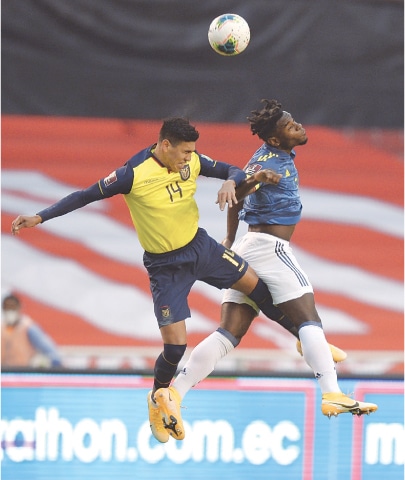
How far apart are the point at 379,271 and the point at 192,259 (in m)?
5.65

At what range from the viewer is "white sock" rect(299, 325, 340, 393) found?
5.94m

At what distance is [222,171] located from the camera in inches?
234

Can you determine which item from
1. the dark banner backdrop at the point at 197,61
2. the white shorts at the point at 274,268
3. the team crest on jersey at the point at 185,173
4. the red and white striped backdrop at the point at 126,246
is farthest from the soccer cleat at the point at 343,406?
the red and white striped backdrop at the point at 126,246

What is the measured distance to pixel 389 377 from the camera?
7.45 metres

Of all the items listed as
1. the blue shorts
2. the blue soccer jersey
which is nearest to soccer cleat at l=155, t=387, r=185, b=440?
the blue shorts

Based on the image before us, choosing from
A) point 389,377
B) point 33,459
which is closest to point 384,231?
point 389,377

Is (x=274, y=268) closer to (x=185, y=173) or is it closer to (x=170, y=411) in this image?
(x=185, y=173)

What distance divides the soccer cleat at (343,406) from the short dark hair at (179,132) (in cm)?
146

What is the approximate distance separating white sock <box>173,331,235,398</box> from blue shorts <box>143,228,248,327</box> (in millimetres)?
264

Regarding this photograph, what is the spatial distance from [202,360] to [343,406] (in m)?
0.82

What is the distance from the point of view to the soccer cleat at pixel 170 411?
6016 millimetres

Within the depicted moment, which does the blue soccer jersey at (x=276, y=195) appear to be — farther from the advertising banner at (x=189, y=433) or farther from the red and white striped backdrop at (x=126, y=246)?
the red and white striped backdrop at (x=126, y=246)

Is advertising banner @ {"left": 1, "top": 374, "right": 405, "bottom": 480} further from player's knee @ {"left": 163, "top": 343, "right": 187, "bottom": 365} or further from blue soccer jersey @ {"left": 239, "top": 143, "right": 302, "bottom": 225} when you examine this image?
blue soccer jersey @ {"left": 239, "top": 143, "right": 302, "bottom": 225}

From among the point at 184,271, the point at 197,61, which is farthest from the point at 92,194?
the point at 197,61
